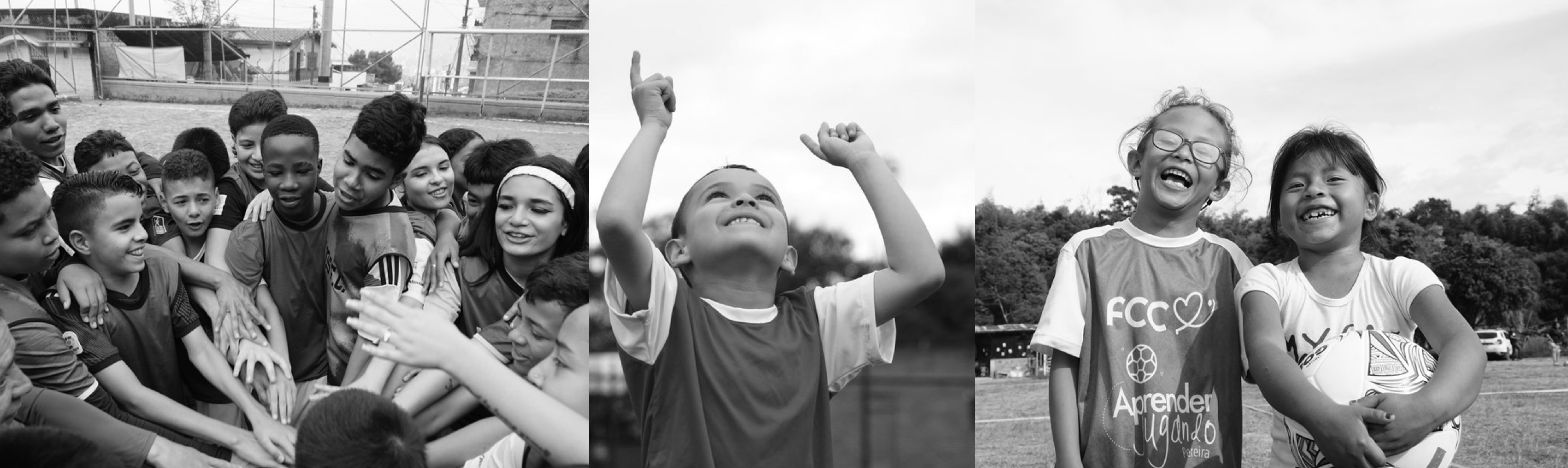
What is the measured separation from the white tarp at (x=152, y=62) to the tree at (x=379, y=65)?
521 mm

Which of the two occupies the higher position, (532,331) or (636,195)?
(636,195)

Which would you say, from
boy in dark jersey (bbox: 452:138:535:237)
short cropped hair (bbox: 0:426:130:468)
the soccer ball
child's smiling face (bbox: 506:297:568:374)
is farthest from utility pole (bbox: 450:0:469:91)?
the soccer ball

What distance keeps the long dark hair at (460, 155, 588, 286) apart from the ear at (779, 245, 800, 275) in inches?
23.7

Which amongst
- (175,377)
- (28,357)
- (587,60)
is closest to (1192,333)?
(587,60)

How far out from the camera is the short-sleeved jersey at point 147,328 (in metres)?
2.81

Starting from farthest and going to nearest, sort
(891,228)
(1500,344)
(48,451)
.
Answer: (1500,344) < (891,228) < (48,451)

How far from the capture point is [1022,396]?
663cm

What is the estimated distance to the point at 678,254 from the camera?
325 cm

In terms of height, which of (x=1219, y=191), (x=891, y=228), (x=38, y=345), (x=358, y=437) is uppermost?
(x=1219, y=191)

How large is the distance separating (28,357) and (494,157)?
4.21ft

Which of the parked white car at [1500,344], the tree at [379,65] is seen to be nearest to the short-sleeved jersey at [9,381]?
the tree at [379,65]

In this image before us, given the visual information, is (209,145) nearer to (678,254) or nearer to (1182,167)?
(678,254)

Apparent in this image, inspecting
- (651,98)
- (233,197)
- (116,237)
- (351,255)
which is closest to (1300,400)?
(651,98)

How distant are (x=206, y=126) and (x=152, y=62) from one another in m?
0.37
